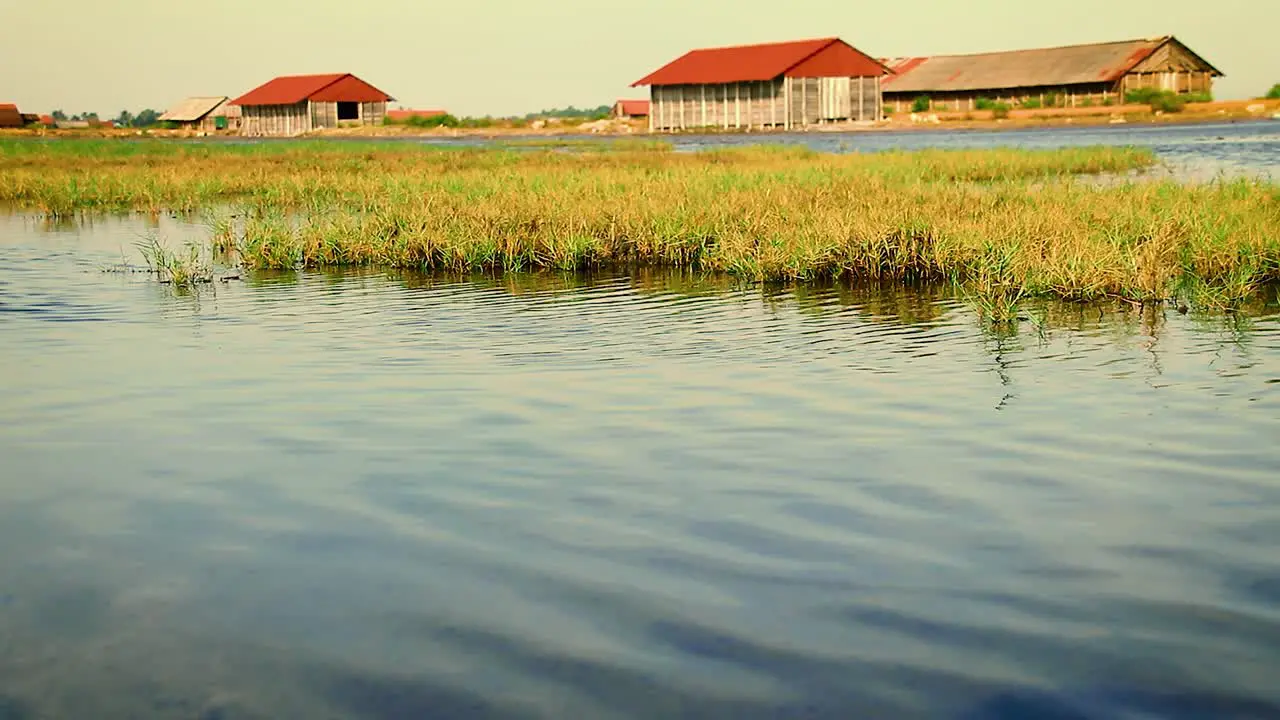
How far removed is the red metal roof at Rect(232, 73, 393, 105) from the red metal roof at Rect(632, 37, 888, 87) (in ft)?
77.4

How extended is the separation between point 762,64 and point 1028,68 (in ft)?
62.3

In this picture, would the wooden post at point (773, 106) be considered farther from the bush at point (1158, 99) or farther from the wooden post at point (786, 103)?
the bush at point (1158, 99)

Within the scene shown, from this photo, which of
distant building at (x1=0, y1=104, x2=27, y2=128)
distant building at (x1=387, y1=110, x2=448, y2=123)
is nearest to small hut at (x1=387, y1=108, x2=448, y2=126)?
distant building at (x1=387, y1=110, x2=448, y2=123)

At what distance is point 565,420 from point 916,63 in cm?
9630

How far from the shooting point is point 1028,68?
3263 inches

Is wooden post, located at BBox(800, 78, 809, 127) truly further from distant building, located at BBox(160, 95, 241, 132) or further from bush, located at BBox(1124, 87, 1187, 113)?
distant building, located at BBox(160, 95, 241, 132)

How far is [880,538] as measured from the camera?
18.5 feet

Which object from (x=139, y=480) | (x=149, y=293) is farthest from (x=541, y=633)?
(x=149, y=293)

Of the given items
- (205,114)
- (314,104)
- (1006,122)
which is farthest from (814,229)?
(205,114)

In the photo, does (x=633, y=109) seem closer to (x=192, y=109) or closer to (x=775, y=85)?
(x=775, y=85)

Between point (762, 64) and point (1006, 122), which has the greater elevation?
point (762, 64)

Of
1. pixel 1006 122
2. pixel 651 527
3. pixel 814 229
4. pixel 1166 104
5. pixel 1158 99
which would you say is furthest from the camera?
pixel 1006 122

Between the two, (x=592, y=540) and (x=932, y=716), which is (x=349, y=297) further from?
(x=932, y=716)

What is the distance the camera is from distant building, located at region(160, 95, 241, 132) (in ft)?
346
